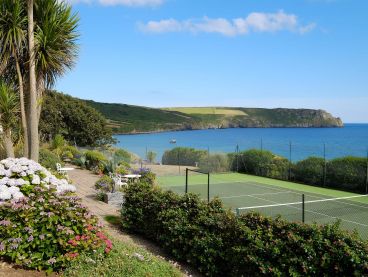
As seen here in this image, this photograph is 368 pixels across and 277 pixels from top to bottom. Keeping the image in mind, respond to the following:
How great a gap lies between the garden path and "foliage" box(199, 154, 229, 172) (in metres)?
11.5

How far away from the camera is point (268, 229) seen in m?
6.62

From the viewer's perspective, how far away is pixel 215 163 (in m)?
31.2

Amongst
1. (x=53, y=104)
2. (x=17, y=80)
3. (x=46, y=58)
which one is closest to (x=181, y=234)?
(x=46, y=58)

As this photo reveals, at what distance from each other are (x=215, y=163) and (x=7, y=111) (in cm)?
2020

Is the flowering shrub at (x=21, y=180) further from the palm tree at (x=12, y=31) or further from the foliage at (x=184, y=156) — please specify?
the foliage at (x=184, y=156)

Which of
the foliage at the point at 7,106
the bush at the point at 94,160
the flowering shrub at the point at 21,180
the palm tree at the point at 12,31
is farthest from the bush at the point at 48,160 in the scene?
the flowering shrub at the point at 21,180

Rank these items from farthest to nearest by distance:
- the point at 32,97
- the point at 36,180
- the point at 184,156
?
1. the point at 184,156
2. the point at 32,97
3. the point at 36,180

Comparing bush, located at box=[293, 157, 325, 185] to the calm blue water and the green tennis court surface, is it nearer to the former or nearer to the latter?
the green tennis court surface

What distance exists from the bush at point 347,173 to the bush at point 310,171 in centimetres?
59

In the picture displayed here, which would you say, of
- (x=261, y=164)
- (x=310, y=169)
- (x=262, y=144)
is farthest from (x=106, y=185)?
(x=262, y=144)

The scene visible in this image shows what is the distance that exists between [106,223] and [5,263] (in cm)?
439

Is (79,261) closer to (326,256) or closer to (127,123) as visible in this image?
(326,256)

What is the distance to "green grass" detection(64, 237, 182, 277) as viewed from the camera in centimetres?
629

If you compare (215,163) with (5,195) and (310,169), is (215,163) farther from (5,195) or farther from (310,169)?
(5,195)
